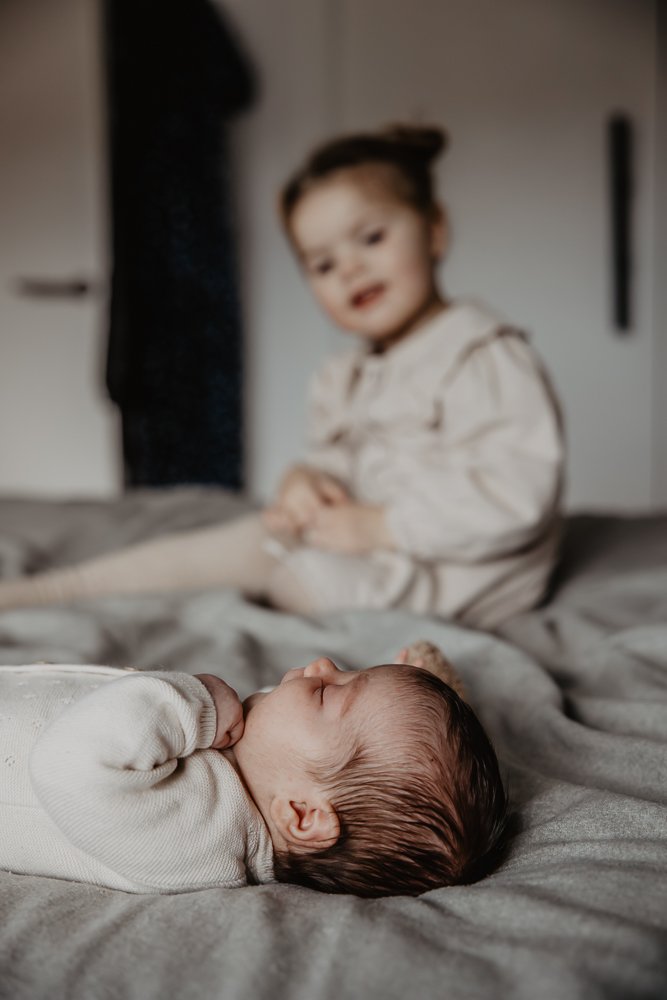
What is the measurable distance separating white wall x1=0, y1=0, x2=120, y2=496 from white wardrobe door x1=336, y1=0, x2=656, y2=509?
0.97 m

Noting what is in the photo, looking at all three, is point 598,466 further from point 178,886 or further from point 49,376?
point 178,886

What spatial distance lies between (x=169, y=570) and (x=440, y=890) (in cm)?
73

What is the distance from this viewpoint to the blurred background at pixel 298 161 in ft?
9.10

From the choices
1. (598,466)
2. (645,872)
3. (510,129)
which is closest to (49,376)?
(510,129)

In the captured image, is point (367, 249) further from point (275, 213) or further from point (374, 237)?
point (275, 213)

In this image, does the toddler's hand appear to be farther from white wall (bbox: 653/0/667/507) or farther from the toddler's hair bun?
white wall (bbox: 653/0/667/507)

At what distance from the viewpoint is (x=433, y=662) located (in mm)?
680

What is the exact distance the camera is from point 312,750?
21.0 inches

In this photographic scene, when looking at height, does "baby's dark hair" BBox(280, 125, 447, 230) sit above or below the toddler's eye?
above

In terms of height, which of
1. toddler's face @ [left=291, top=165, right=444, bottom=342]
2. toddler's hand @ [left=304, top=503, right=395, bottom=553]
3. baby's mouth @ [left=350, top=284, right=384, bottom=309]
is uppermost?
toddler's face @ [left=291, top=165, right=444, bottom=342]

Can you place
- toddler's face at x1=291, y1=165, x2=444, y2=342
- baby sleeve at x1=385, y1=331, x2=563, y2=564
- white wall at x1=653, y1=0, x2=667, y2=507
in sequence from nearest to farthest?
baby sleeve at x1=385, y1=331, x2=563, y2=564 → toddler's face at x1=291, y1=165, x2=444, y2=342 → white wall at x1=653, y1=0, x2=667, y2=507

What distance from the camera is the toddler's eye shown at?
1144 millimetres

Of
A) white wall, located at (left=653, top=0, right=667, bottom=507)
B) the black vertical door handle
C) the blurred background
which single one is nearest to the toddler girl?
the blurred background

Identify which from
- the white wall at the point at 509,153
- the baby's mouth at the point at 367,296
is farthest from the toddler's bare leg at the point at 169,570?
the white wall at the point at 509,153
